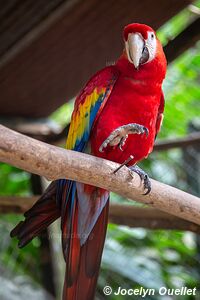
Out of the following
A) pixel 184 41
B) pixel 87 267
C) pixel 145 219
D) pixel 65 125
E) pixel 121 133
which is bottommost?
pixel 145 219

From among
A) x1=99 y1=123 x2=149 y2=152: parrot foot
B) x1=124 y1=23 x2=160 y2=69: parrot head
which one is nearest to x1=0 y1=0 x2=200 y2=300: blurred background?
x1=124 y1=23 x2=160 y2=69: parrot head

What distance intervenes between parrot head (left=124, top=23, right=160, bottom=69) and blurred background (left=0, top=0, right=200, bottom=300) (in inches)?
10.1

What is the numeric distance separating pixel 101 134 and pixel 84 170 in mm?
346

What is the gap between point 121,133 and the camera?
4.06ft

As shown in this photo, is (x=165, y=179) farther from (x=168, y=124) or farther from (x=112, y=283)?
(x=112, y=283)

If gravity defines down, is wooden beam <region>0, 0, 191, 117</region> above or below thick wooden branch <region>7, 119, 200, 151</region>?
above

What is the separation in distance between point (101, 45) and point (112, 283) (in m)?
0.92

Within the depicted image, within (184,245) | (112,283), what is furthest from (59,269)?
(184,245)

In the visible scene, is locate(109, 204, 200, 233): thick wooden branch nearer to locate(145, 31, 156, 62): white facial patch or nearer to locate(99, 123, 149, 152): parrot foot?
locate(99, 123, 149, 152): parrot foot

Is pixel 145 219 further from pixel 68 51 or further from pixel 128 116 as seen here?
pixel 68 51

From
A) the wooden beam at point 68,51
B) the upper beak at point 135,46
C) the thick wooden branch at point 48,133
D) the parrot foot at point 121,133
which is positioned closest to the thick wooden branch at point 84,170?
the parrot foot at point 121,133

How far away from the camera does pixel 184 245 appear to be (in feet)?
7.68

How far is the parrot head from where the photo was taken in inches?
53.9

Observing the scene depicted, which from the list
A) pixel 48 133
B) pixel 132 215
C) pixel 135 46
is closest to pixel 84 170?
pixel 135 46
